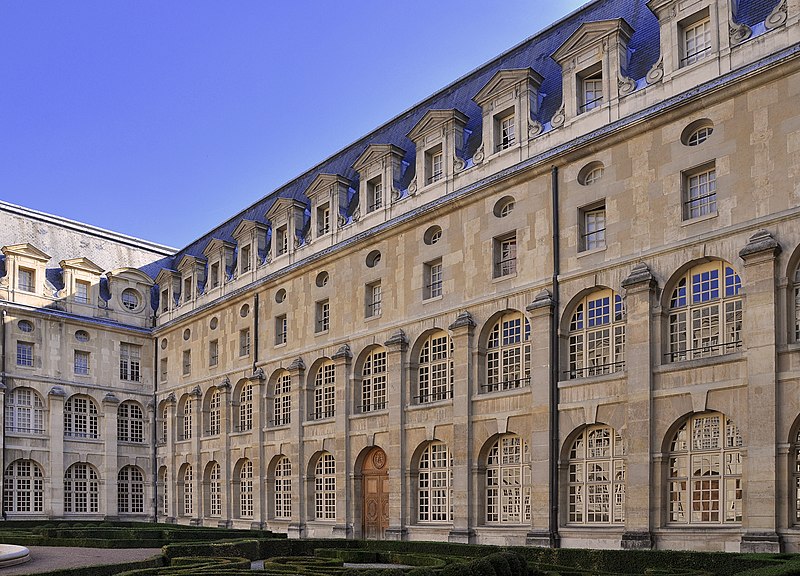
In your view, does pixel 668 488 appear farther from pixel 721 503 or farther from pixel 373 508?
pixel 373 508

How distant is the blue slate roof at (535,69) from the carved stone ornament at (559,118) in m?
0.79

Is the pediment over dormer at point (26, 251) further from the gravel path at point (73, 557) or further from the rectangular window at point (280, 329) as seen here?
the gravel path at point (73, 557)

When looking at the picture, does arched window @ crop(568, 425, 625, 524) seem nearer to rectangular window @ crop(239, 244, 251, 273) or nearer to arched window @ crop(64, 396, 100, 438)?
rectangular window @ crop(239, 244, 251, 273)

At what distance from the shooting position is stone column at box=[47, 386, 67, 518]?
47.2 meters

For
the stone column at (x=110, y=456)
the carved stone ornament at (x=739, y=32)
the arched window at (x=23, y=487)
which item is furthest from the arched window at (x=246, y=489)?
the carved stone ornament at (x=739, y=32)

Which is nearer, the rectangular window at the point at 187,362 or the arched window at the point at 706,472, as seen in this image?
the arched window at the point at 706,472

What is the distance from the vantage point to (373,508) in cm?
3450

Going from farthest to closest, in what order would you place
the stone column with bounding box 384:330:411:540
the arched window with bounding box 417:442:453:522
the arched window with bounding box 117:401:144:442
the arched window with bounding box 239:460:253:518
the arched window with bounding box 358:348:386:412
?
the arched window with bounding box 117:401:144:442, the arched window with bounding box 239:460:253:518, the arched window with bounding box 358:348:386:412, the stone column with bounding box 384:330:411:540, the arched window with bounding box 417:442:453:522

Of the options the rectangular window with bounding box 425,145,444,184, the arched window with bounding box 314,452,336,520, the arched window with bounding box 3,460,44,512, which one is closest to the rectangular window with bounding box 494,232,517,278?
the rectangular window with bounding box 425,145,444,184

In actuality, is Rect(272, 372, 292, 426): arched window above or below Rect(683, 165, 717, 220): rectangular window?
below

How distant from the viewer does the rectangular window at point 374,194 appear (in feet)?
119

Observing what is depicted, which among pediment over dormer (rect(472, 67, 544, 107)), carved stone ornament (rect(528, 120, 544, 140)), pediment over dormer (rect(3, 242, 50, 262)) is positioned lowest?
pediment over dormer (rect(3, 242, 50, 262))

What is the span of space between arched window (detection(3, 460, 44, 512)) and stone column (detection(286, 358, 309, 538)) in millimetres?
16608

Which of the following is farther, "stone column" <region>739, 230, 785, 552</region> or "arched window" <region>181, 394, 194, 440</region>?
"arched window" <region>181, 394, 194, 440</region>
